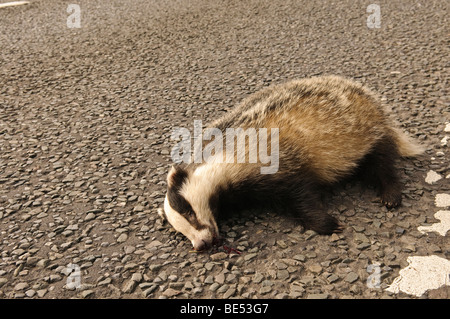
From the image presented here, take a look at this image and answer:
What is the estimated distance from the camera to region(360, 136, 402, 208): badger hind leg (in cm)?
370

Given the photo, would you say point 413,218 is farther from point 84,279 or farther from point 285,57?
point 285,57

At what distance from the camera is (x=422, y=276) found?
2861 millimetres

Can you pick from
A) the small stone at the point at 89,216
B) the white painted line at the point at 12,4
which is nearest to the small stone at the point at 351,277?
the small stone at the point at 89,216

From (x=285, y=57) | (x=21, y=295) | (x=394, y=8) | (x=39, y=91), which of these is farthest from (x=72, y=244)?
(x=394, y=8)

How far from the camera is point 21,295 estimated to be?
3.05m

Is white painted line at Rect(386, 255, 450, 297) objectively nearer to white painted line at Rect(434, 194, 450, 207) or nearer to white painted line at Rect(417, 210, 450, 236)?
white painted line at Rect(417, 210, 450, 236)

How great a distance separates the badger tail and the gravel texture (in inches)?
3.7

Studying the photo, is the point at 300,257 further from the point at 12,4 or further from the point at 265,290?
the point at 12,4

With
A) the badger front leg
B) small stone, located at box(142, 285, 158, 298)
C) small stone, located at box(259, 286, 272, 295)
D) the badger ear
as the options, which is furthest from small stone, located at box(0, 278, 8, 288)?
the badger front leg

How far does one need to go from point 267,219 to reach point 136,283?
1.22 meters

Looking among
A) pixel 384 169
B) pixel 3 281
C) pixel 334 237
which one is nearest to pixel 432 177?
pixel 384 169

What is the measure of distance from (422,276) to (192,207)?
171 centimetres

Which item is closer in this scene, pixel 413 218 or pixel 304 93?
pixel 413 218

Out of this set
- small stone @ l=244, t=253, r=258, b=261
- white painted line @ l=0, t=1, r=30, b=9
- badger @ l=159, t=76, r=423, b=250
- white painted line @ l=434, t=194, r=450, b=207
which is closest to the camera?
small stone @ l=244, t=253, r=258, b=261
